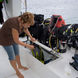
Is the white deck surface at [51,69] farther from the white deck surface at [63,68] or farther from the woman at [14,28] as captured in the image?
the woman at [14,28]

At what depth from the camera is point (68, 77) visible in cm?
122

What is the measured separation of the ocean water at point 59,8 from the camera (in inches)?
105

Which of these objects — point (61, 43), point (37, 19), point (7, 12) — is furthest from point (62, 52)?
point (7, 12)

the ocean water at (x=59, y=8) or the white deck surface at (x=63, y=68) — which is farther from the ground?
the ocean water at (x=59, y=8)

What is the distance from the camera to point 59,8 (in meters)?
2.88

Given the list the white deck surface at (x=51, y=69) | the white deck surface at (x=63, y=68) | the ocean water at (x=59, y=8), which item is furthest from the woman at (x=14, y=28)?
the ocean water at (x=59, y=8)

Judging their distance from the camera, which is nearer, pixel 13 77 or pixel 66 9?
pixel 13 77

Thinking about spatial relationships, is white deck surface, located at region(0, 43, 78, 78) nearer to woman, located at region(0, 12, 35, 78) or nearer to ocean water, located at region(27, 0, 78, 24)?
→ woman, located at region(0, 12, 35, 78)

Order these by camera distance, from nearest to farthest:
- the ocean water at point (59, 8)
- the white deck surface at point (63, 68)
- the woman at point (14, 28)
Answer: the woman at point (14, 28), the white deck surface at point (63, 68), the ocean water at point (59, 8)

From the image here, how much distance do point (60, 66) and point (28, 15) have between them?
87cm

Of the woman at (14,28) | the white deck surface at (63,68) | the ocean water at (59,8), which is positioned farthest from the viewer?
the ocean water at (59,8)

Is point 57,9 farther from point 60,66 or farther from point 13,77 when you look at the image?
point 13,77

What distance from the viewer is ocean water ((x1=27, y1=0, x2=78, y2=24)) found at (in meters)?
2.68

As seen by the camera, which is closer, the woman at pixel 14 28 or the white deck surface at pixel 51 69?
the woman at pixel 14 28
